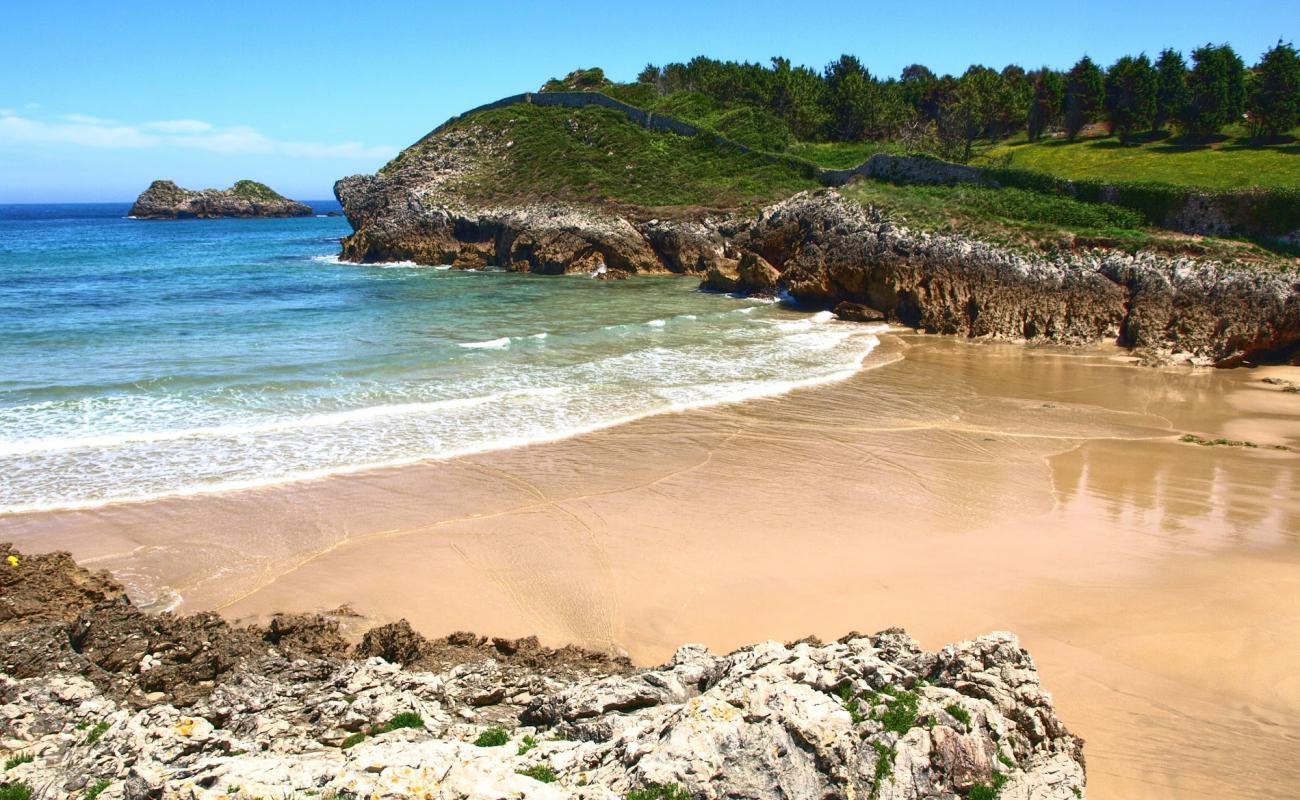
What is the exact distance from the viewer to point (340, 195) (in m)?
57.3

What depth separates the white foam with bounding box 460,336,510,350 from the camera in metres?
26.0

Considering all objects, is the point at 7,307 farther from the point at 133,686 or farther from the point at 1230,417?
the point at 1230,417

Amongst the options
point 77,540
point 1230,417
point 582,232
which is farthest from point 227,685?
point 582,232

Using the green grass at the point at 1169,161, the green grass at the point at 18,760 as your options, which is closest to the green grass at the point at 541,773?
the green grass at the point at 18,760

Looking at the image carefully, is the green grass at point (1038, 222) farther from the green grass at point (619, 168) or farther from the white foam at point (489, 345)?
the white foam at point (489, 345)

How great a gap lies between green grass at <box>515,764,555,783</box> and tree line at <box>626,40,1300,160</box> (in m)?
45.0

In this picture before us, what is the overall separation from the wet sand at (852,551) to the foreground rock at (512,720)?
1825 millimetres

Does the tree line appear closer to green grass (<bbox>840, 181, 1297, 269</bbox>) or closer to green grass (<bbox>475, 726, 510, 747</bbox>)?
green grass (<bbox>840, 181, 1297, 269</bbox>)

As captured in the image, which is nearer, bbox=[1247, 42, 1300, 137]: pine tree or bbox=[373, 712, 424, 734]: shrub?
bbox=[373, 712, 424, 734]: shrub

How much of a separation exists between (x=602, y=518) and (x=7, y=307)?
32.4 m

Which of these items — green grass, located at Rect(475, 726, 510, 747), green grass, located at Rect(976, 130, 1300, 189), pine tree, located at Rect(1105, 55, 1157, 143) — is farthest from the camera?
pine tree, located at Rect(1105, 55, 1157, 143)

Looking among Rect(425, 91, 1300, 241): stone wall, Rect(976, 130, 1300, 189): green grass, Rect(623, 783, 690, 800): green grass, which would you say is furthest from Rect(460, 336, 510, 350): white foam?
Rect(976, 130, 1300, 189): green grass

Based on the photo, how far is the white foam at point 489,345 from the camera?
26.0m

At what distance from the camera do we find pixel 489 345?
86.6 ft
